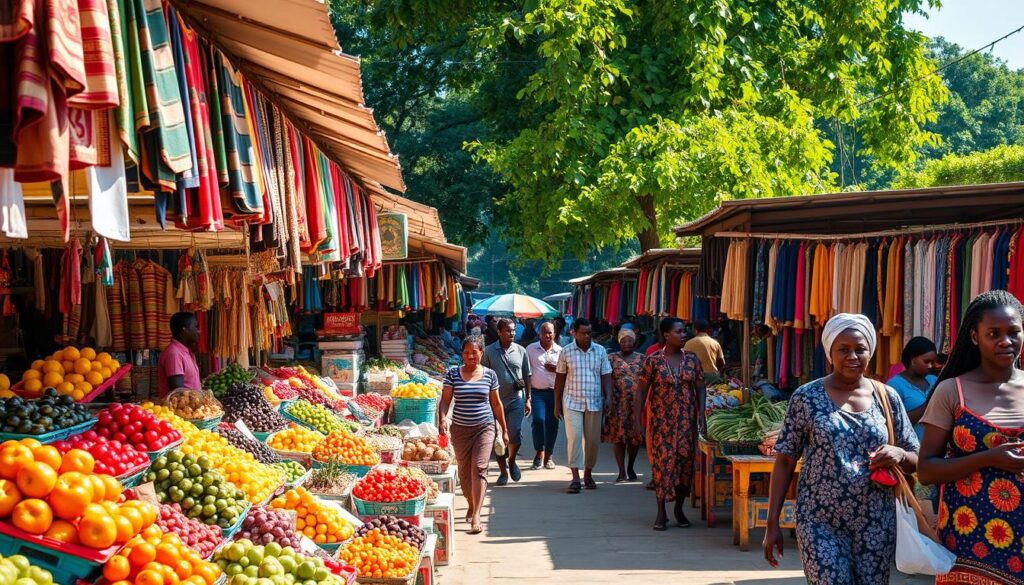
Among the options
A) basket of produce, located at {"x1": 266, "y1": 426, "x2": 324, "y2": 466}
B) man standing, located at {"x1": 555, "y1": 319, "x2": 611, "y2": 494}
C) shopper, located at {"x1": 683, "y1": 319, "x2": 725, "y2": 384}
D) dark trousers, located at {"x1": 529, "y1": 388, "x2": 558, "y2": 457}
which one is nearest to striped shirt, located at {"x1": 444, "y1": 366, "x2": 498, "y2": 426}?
basket of produce, located at {"x1": 266, "y1": 426, "x2": 324, "y2": 466}

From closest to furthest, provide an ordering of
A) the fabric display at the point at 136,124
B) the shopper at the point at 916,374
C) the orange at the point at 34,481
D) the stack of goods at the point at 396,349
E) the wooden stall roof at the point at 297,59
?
the fabric display at the point at 136,124 < the orange at the point at 34,481 < the wooden stall roof at the point at 297,59 < the shopper at the point at 916,374 < the stack of goods at the point at 396,349

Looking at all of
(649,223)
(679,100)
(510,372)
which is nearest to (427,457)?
(510,372)

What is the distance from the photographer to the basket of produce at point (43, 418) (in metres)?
4.53

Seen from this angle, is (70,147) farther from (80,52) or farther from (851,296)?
(851,296)

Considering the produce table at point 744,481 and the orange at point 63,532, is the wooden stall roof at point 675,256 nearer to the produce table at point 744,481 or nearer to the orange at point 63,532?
the produce table at point 744,481

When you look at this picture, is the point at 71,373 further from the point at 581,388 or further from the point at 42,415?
the point at 581,388

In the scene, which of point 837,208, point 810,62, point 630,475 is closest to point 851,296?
point 837,208

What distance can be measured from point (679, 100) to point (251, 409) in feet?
35.3

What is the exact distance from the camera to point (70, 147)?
2.88 meters

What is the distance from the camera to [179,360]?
7953 mm

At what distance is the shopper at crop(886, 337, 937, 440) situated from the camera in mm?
7414

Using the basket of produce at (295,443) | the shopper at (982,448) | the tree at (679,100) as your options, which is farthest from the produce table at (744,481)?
the tree at (679,100)

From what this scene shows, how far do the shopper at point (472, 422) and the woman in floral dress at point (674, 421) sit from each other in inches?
61.8

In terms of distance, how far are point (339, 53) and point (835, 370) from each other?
2.73 metres
